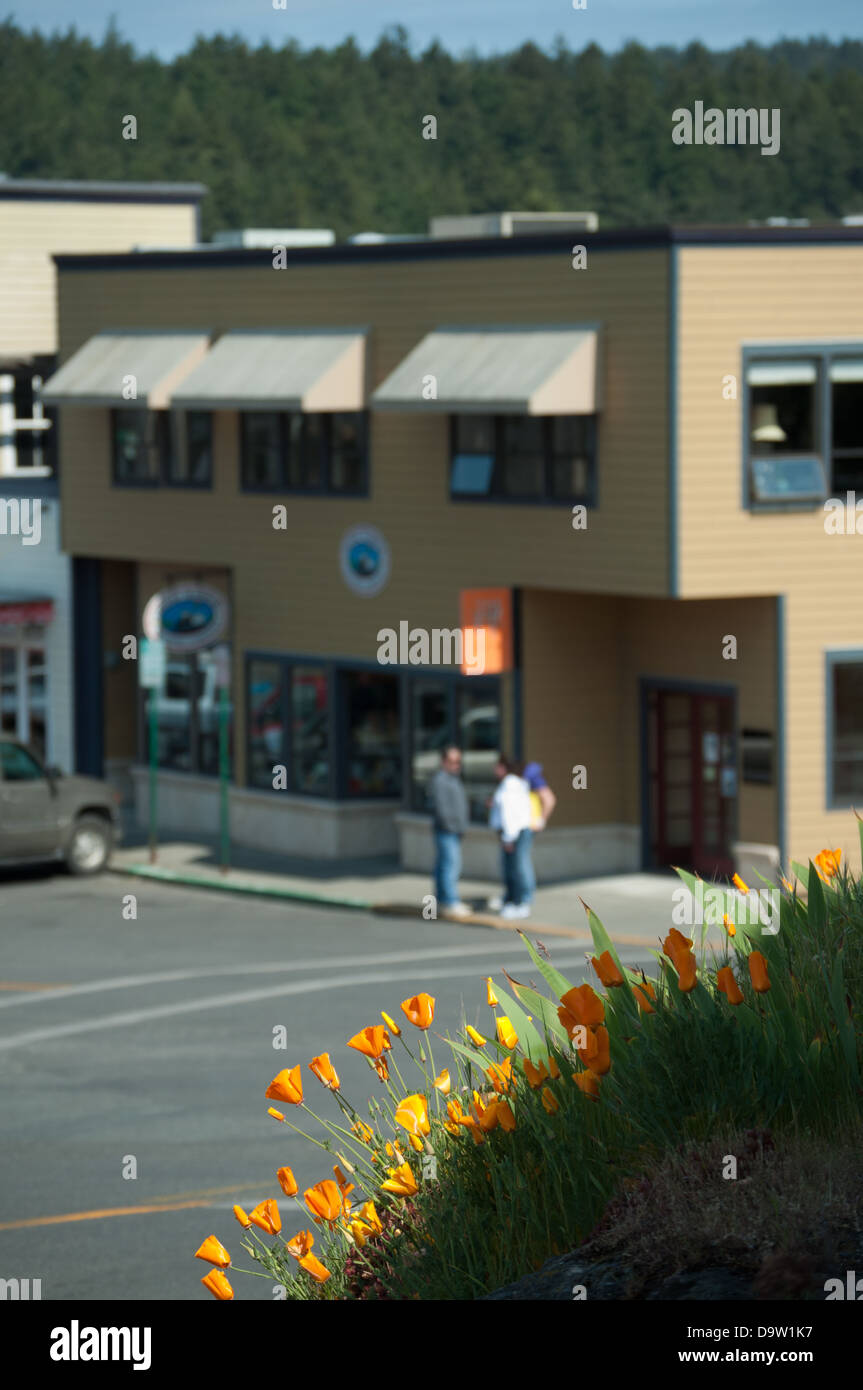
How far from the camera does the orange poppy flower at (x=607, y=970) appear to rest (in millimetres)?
5746

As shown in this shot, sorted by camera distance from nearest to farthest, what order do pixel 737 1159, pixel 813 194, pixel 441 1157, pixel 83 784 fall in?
pixel 737 1159, pixel 441 1157, pixel 83 784, pixel 813 194

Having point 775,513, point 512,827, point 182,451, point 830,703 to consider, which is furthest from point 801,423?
point 182,451

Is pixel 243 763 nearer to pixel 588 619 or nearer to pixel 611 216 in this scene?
pixel 588 619

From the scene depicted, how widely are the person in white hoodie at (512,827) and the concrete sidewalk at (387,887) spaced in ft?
0.79

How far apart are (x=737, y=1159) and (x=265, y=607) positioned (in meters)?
24.4

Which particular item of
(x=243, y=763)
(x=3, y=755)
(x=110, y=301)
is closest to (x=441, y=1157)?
(x=3, y=755)

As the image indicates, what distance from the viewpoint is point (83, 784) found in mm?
28219

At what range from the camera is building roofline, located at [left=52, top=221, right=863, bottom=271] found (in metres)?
23.3

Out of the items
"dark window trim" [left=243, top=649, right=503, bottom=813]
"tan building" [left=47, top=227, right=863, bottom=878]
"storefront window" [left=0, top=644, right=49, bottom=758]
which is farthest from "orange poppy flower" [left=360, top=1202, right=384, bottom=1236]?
"storefront window" [left=0, top=644, right=49, bottom=758]

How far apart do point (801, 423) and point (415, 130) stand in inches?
3499

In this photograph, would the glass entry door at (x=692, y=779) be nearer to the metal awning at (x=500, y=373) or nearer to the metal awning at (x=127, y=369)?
the metal awning at (x=500, y=373)

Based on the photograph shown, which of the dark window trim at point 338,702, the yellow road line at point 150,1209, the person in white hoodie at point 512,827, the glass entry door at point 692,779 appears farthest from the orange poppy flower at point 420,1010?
the dark window trim at point 338,702

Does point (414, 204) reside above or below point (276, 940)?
above

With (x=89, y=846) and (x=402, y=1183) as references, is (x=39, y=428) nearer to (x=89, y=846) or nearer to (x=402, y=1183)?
(x=89, y=846)
